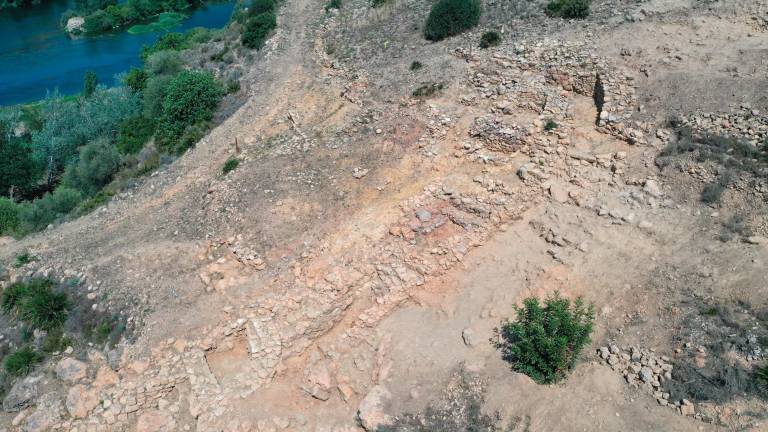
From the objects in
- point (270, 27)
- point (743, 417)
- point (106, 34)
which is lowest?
point (106, 34)

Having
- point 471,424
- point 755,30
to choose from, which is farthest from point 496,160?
point 755,30

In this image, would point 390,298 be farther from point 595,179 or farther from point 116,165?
point 116,165

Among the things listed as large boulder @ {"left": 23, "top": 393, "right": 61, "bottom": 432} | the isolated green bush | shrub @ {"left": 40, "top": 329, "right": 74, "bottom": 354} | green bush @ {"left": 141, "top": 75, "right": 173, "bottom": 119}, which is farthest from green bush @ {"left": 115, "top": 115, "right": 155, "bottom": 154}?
large boulder @ {"left": 23, "top": 393, "right": 61, "bottom": 432}

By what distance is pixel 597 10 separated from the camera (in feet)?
78.3

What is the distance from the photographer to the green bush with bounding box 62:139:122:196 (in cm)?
2770

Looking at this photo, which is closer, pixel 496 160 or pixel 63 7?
pixel 496 160

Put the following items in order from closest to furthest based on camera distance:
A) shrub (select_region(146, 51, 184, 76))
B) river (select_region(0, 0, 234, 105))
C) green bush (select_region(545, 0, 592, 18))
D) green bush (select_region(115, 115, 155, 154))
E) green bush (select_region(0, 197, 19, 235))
Answer: 1. green bush (select_region(545, 0, 592, 18))
2. green bush (select_region(0, 197, 19, 235))
3. green bush (select_region(115, 115, 155, 154))
4. shrub (select_region(146, 51, 184, 76))
5. river (select_region(0, 0, 234, 105))

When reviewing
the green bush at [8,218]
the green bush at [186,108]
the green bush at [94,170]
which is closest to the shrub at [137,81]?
the green bush at [94,170]

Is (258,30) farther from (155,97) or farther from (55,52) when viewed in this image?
(55,52)

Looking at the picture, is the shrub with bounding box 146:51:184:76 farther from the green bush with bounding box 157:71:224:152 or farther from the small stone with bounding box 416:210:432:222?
the small stone with bounding box 416:210:432:222

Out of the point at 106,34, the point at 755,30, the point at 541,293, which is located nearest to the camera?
the point at 541,293

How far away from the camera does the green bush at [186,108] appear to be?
1075 inches

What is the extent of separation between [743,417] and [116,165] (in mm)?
28558

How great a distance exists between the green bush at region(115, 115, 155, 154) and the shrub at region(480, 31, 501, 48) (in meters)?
19.0
